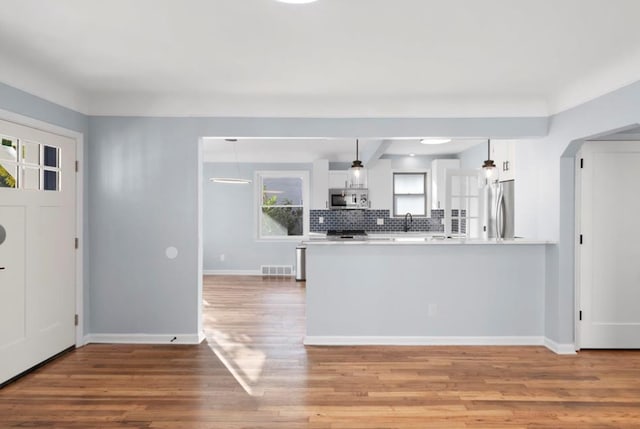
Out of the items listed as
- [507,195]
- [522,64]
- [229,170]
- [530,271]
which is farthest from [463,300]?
[229,170]

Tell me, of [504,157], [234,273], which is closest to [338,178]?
[234,273]

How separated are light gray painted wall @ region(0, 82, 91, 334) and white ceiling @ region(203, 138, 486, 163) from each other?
218 cm

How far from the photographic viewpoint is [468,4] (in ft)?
7.40

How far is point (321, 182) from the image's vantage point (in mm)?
7969

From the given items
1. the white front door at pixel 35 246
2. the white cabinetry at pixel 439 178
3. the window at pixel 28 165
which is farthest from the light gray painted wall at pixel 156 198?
the white cabinetry at pixel 439 178

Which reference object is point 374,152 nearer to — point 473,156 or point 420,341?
point 473,156

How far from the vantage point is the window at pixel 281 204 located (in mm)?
8766

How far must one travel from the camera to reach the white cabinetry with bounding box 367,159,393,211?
7887 mm

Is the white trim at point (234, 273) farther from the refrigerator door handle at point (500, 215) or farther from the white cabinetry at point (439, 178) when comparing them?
the refrigerator door handle at point (500, 215)

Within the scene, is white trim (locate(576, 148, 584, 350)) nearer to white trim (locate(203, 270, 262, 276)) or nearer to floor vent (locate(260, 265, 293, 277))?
floor vent (locate(260, 265, 293, 277))

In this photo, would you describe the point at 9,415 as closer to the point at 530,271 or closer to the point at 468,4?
the point at 468,4

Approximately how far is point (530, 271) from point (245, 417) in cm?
311

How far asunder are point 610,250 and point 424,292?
1.80 metres

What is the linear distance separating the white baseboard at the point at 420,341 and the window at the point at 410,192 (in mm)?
4088
